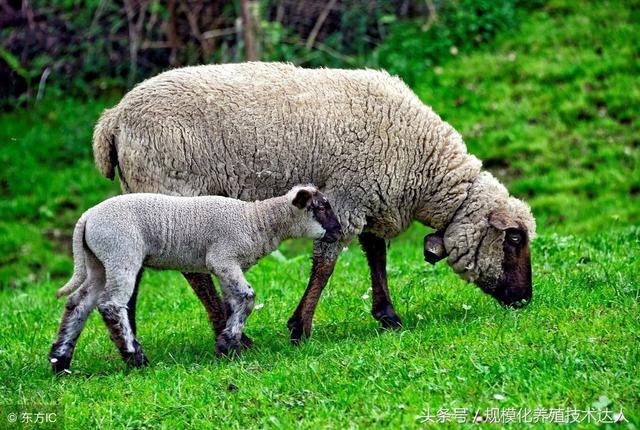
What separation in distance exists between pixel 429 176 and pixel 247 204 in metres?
1.60

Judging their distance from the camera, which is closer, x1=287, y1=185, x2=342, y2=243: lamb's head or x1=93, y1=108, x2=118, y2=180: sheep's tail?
x1=287, y1=185, x2=342, y2=243: lamb's head

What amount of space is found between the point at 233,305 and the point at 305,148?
1.43 m

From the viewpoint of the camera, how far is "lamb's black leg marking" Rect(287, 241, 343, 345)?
7.64m

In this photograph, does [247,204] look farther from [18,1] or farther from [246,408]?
[18,1]

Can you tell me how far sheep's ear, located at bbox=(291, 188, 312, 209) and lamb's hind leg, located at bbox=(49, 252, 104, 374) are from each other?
156cm

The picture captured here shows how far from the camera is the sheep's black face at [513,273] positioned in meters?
7.89

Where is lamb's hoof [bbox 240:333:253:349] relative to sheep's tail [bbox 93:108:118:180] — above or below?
below

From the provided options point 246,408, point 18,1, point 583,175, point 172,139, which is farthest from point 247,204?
point 18,1

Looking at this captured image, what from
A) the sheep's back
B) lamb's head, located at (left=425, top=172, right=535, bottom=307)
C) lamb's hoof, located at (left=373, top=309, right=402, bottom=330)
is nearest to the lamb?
the sheep's back

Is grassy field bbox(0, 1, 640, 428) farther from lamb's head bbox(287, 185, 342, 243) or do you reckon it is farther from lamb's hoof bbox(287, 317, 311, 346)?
lamb's head bbox(287, 185, 342, 243)

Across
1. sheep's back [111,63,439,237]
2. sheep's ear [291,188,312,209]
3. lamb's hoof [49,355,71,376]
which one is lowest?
lamb's hoof [49,355,71,376]

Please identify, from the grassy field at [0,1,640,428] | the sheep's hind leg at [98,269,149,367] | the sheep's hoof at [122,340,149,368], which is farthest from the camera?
the sheep's hoof at [122,340,149,368]

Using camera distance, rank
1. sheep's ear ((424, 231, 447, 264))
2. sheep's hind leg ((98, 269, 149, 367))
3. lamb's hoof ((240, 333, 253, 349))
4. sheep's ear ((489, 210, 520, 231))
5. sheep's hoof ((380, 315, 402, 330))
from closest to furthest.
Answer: sheep's hind leg ((98, 269, 149, 367))
lamb's hoof ((240, 333, 253, 349))
sheep's hoof ((380, 315, 402, 330))
sheep's ear ((489, 210, 520, 231))
sheep's ear ((424, 231, 447, 264))

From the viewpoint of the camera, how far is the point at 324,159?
772cm
